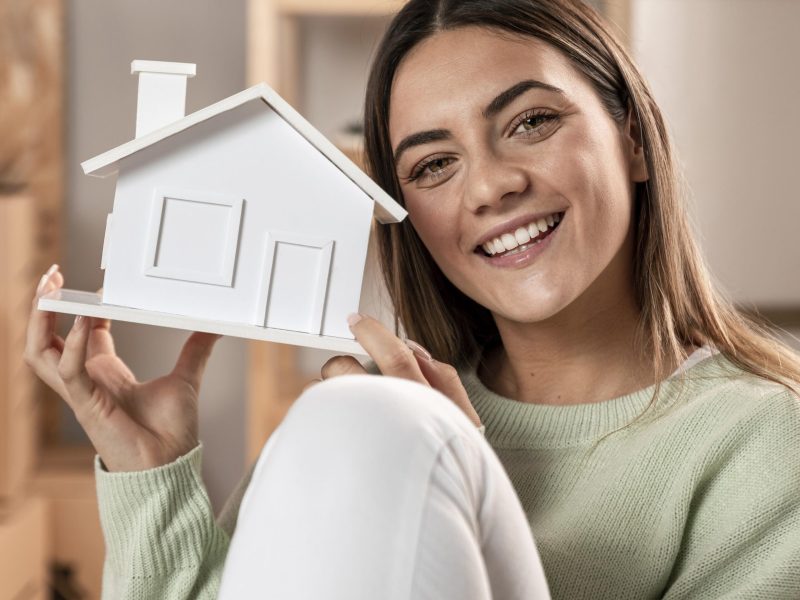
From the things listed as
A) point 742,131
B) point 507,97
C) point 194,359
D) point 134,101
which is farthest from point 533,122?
point 134,101

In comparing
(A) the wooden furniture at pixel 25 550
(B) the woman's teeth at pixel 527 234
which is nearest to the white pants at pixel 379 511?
(B) the woman's teeth at pixel 527 234

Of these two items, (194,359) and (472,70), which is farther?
(194,359)

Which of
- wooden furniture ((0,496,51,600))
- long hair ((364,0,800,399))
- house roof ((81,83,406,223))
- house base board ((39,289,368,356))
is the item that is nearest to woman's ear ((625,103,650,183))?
long hair ((364,0,800,399))

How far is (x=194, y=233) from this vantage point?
3.50 ft

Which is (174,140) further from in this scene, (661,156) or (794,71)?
(794,71)

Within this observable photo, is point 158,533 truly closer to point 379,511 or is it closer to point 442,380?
point 442,380

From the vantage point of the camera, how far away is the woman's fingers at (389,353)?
973mm

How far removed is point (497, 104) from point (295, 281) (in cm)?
30

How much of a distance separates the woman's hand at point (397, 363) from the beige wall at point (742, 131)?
1633mm

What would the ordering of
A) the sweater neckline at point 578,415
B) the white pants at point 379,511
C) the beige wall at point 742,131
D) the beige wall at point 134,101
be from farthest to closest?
the beige wall at point 134,101 → the beige wall at point 742,131 → the sweater neckline at point 578,415 → the white pants at point 379,511

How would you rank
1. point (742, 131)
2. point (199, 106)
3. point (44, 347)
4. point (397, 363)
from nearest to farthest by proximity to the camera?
point (397, 363) → point (44, 347) → point (742, 131) → point (199, 106)

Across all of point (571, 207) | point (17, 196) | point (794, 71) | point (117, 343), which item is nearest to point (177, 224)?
point (571, 207)

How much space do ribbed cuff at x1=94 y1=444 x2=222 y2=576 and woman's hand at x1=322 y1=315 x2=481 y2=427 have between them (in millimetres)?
258

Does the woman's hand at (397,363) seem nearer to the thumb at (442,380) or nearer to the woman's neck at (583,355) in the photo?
the thumb at (442,380)
